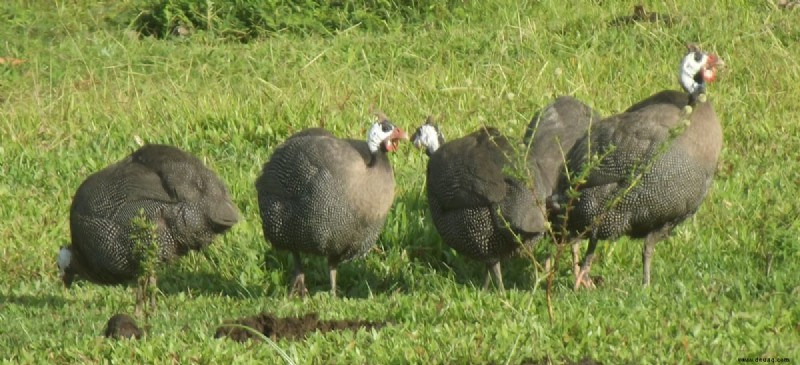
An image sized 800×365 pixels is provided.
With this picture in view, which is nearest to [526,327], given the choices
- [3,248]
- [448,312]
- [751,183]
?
[448,312]

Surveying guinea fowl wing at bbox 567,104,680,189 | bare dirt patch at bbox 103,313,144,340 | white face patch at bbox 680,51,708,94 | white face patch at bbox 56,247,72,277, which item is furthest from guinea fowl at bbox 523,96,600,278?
white face patch at bbox 56,247,72,277

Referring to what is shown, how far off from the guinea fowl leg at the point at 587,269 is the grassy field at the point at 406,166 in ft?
0.37

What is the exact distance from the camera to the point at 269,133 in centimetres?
902

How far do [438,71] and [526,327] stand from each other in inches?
190

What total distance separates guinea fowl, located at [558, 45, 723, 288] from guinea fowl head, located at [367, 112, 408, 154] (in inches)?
36.2

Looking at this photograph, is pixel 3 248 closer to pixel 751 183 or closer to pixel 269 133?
pixel 269 133

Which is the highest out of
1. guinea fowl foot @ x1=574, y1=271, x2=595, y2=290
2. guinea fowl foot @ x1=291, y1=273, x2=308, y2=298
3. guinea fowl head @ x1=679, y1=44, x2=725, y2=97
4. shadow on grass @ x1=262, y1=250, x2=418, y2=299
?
guinea fowl head @ x1=679, y1=44, x2=725, y2=97

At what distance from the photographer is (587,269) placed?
23.1ft

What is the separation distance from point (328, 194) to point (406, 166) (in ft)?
4.89

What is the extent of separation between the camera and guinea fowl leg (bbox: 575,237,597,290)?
23.0 ft

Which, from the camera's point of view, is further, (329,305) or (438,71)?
(438,71)

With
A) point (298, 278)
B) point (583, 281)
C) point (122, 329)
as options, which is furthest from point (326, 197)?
point (122, 329)

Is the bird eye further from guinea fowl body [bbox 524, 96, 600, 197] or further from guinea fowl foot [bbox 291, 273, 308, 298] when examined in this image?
guinea fowl foot [bbox 291, 273, 308, 298]

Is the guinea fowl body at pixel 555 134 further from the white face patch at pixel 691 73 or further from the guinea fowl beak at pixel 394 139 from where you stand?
the guinea fowl beak at pixel 394 139
